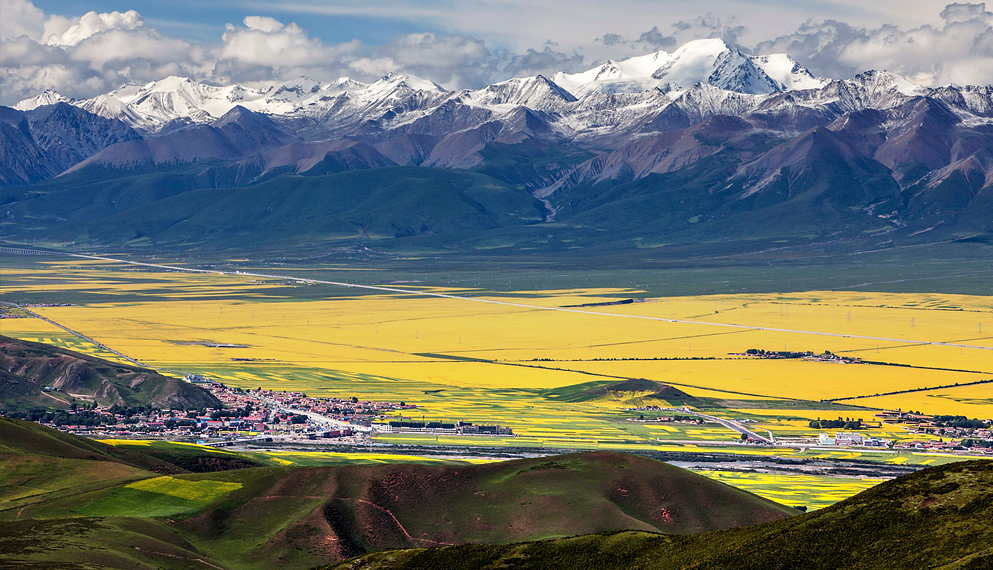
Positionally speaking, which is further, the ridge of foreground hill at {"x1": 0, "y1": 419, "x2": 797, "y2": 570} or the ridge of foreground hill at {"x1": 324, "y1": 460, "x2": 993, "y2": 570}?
the ridge of foreground hill at {"x1": 0, "y1": 419, "x2": 797, "y2": 570}

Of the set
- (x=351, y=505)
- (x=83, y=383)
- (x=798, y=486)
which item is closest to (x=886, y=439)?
(x=798, y=486)

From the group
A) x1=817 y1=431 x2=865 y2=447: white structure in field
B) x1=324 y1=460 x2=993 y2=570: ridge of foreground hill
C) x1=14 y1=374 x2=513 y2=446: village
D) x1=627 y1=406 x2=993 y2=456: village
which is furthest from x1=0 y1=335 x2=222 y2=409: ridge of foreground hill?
x1=324 y1=460 x2=993 y2=570: ridge of foreground hill

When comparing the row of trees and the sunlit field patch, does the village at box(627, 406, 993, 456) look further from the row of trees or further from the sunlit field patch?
the sunlit field patch

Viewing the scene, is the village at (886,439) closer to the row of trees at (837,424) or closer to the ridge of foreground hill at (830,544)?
the row of trees at (837,424)

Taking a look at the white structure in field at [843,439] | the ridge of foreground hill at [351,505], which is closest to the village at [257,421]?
the white structure in field at [843,439]

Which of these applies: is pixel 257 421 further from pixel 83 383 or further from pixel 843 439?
pixel 843 439

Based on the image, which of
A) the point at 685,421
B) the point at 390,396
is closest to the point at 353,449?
the point at 390,396

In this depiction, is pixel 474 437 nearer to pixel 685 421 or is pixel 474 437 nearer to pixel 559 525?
pixel 685 421

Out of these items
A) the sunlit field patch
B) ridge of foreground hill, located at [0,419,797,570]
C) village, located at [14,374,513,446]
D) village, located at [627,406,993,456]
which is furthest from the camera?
village, located at [14,374,513,446]

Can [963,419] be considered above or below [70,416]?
below
